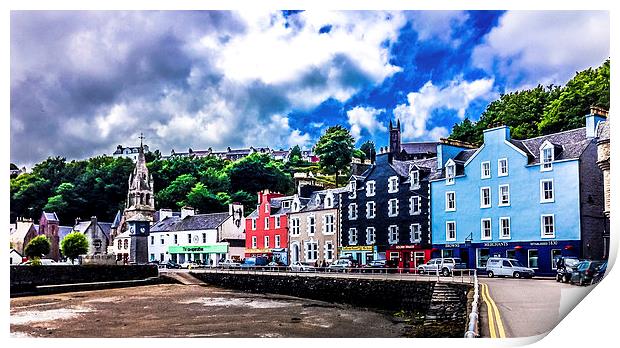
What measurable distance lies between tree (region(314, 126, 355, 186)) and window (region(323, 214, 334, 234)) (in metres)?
1.75

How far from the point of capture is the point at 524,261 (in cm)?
1656

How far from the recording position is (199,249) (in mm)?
26688

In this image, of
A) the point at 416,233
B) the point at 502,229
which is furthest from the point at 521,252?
the point at 416,233

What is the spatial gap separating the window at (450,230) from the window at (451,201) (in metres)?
0.37

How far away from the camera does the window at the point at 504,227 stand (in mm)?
16953

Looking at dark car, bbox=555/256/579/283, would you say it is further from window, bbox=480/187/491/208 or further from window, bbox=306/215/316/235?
window, bbox=306/215/316/235

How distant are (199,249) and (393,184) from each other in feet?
29.0

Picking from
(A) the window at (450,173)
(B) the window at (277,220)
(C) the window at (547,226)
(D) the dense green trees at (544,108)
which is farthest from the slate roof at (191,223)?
(C) the window at (547,226)

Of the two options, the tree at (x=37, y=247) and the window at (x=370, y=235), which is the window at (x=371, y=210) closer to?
the window at (x=370, y=235)

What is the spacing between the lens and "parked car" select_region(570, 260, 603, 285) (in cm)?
1375
